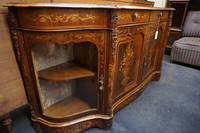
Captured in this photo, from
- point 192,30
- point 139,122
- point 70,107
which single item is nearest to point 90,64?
point 70,107

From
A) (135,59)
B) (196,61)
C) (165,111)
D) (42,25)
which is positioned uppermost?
(42,25)

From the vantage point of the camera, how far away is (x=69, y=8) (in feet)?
2.11

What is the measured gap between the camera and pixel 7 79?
83 centimetres

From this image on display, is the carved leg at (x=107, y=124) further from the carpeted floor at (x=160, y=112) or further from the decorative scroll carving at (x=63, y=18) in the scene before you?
the decorative scroll carving at (x=63, y=18)

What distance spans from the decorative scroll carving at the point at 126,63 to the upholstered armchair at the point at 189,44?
1397 millimetres

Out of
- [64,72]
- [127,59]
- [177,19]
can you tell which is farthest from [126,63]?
[177,19]

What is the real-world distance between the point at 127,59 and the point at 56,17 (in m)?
0.63

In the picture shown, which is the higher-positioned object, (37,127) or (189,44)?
(189,44)

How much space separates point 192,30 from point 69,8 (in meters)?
2.47

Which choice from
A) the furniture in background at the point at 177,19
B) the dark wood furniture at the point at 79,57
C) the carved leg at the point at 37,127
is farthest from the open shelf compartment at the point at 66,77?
the furniture in background at the point at 177,19

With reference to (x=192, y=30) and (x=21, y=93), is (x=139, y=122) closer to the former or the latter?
(x=21, y=93)

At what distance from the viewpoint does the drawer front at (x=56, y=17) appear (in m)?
0.63

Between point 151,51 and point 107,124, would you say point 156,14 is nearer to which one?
point 151,51

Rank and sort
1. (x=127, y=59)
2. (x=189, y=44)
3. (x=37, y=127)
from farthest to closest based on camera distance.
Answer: (x=189, y=44) → (x=127, y=59) → (x=37, y=127)
